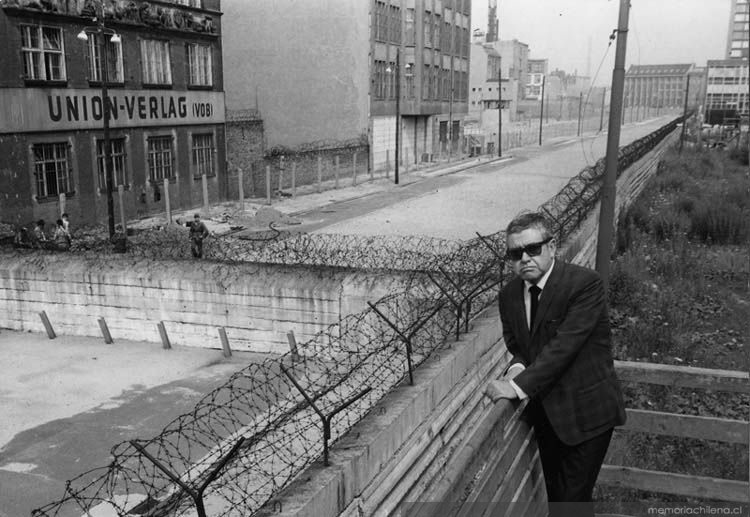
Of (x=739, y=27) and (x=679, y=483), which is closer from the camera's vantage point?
(x=679, y=483)

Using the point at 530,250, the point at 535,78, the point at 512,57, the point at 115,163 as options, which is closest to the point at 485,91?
the point at 512,57

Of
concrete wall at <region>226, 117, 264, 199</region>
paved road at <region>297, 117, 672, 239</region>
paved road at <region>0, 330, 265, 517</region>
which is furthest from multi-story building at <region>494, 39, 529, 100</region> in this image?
paved road at <region>0, 330, 265, 517</region>

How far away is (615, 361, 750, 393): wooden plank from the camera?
5.29 meters

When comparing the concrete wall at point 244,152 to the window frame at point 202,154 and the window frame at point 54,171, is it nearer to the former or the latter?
the window frame at point 202,154

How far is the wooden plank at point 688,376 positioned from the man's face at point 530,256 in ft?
5.69

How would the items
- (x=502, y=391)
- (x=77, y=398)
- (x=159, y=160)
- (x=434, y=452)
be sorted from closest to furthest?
(x=502, y=391) < (x=434, y=452) < (x=77, y=398) < (x=159, y=160)

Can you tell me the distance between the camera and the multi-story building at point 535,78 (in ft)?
520

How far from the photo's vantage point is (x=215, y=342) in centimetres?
1484

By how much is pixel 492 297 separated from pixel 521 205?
2075cm

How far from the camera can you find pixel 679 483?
17.3 ft

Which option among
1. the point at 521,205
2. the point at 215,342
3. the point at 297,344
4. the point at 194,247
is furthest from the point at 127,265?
the point at 521,205

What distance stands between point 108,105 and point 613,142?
15.5 metres

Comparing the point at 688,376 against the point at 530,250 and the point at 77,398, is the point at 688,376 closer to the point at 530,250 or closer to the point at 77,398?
the point at 530,250

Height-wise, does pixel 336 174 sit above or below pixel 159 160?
below
